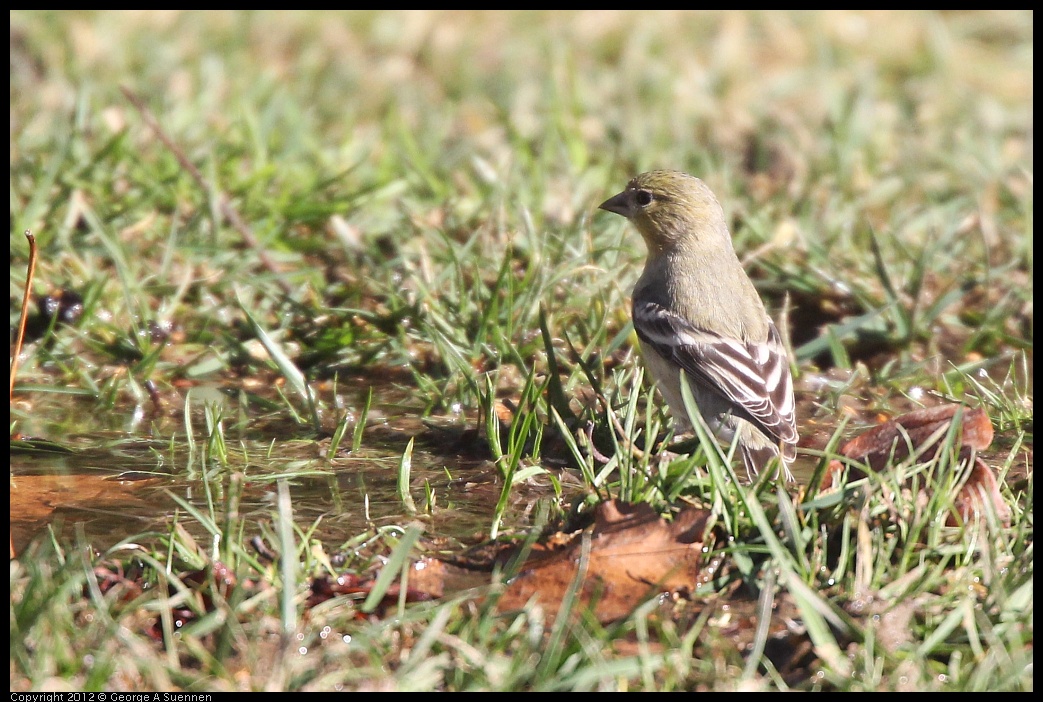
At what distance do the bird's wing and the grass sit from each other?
0.66 ft

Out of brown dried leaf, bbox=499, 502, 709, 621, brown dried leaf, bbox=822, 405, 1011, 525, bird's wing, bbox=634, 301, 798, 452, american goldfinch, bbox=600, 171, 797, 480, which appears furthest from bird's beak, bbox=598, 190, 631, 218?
brown dried leaf, bbox=499, 502, 709, 621

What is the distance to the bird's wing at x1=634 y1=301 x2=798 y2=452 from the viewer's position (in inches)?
165

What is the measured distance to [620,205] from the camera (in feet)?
17.7

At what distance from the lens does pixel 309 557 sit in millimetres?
3174

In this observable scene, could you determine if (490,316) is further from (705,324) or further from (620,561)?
(620,561)

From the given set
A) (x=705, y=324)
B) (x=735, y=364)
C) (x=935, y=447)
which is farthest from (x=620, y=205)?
(x=935, y=447)

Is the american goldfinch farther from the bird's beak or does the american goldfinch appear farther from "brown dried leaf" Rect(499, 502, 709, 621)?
"brown dried leaf" Rect(499, 502, 709, 621)

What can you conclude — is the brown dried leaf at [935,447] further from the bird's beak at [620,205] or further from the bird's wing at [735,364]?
the bird's beak at [620,205]

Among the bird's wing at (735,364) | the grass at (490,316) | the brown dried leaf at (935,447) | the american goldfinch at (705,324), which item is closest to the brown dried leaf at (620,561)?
the grass at (490,316)

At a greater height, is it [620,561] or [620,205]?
[620,205]

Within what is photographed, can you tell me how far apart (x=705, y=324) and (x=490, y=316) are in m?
0.84

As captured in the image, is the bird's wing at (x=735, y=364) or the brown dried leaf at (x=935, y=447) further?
the bird's wing at (x=735, y=364)

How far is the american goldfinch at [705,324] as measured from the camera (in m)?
4.26

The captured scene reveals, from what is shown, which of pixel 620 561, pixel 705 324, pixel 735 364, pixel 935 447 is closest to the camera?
pixel 620 561
